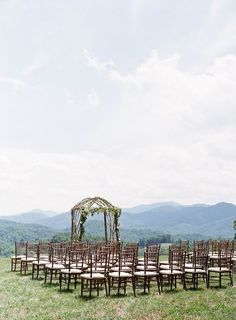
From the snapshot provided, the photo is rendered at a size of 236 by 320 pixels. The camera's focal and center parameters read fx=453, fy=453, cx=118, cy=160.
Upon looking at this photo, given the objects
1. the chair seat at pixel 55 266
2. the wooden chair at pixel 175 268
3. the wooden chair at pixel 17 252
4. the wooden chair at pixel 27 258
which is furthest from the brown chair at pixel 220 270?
the wooden chair at pixel 17 252

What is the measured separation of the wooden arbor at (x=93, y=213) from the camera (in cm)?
2303

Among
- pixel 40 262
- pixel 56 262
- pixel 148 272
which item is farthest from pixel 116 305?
pixel 40 262

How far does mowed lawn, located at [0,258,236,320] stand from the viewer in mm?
9836

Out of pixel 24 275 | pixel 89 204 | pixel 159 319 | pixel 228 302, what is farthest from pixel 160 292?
pixel 89 204

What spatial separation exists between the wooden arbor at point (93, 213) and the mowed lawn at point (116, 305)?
382 inches

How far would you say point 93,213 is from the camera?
23.2 meters

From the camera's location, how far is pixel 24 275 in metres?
16.2

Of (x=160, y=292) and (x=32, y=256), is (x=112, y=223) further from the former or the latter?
(x=160, y=292)

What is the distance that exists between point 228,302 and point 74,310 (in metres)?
3.76

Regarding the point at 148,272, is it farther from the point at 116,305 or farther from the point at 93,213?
the point at 93,213

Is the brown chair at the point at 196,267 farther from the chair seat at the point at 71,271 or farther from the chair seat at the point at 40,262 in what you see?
the chair seat at the point at 40,262

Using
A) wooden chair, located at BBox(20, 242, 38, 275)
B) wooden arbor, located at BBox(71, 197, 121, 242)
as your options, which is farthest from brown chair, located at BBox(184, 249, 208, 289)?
wooden arbor, located at BBox(71, 197, 121, 242)

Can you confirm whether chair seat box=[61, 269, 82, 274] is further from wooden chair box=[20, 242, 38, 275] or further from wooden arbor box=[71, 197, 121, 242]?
wooden arbor box=[71, 197, 121, 242]

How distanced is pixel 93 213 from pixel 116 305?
12.5 meters
